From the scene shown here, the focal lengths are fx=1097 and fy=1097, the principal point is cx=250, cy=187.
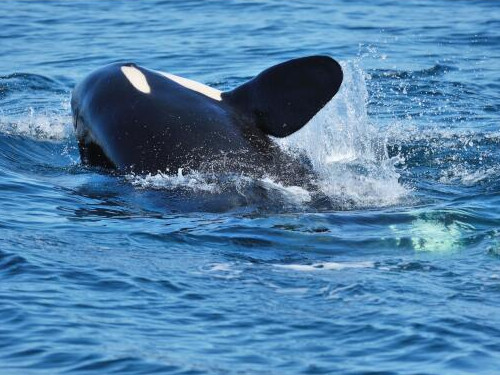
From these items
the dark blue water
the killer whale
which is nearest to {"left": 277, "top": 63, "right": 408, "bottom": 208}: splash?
the dark blue water

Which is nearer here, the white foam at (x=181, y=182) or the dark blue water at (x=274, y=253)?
the dark blue water at (x=274, y=253)

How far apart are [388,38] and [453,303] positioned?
17.8 m

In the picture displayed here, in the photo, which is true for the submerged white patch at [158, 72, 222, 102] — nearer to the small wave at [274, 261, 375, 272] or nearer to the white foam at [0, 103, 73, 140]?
the small wave at [274, 261, 375, 272]

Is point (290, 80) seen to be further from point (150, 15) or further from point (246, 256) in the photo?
point (150, 15)

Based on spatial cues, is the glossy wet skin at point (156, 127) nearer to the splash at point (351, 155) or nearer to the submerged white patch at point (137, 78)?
the submerged white patch at point (137, 78)

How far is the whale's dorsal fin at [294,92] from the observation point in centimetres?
1224

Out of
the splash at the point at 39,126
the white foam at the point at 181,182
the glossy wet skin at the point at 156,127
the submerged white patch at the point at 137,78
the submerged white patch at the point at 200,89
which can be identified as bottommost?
the splash at the point at 39,126

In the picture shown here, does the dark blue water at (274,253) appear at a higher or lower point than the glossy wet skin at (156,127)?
lower

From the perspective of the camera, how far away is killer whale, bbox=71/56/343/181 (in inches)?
477

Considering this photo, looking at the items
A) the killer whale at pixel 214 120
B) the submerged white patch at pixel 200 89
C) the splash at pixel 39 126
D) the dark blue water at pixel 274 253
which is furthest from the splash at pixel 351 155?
the splash at pixel 39 126

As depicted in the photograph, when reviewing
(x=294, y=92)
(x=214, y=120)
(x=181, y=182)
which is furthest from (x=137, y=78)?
(x=294, y=92)

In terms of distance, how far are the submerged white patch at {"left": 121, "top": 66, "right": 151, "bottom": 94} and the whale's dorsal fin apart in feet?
4.64

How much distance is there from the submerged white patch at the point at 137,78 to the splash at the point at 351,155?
68.5 inches

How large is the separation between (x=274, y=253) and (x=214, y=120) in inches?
97.9
